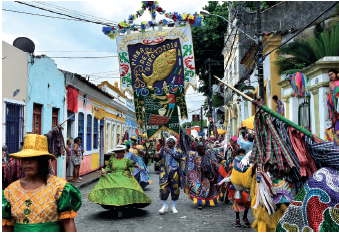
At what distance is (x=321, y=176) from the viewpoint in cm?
304

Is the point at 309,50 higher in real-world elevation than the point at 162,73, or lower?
higher

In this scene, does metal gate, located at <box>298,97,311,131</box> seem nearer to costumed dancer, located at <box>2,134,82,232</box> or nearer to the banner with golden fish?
the banner with golden fish

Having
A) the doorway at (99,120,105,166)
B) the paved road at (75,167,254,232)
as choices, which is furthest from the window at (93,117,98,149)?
the paved road at (75,167,254,232)

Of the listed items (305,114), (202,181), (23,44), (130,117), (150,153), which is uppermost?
(23,44)

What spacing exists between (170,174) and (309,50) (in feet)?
33.2

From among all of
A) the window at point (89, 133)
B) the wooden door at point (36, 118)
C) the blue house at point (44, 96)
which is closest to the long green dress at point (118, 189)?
the blue house at point (44, 96)

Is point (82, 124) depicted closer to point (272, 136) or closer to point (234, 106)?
point (272, 136)

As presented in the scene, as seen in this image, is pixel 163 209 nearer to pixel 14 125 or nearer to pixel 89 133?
pixel 14 125

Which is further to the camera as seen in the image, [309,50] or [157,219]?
[309,50]

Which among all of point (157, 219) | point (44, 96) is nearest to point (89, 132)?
point (44, 96)

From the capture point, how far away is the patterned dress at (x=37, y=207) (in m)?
2.82

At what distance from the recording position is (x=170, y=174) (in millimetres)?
7828

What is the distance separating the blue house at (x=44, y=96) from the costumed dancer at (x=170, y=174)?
4.62m

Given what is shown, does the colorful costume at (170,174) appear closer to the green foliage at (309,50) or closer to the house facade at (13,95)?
the house facade at (13,95)
